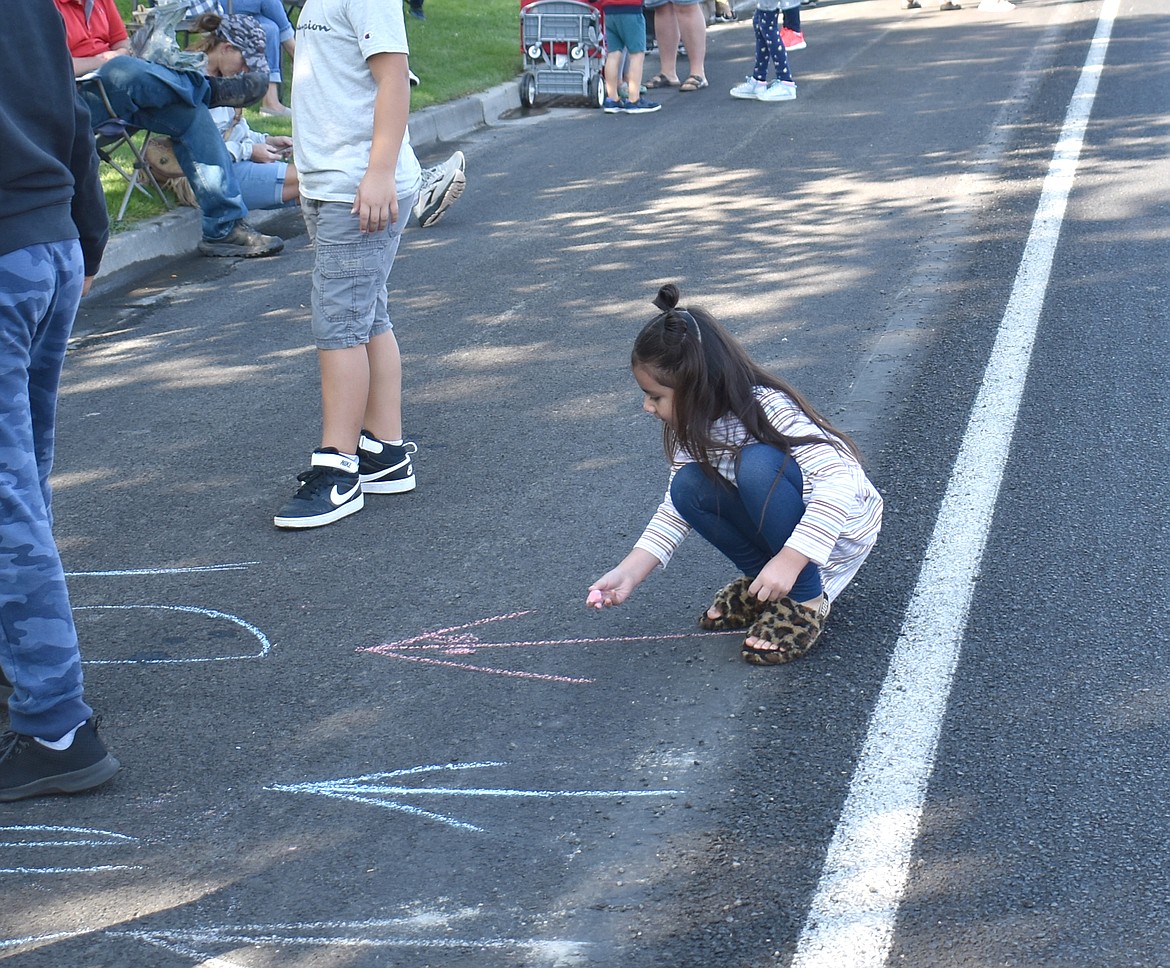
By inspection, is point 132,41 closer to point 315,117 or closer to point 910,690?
point 315,117

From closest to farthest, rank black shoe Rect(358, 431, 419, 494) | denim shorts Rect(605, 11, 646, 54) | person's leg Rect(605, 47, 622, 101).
A: 1. black shoe Rect(358, 431, 419, 494)
2. denim shorts Rect(605, 11, 646, 54)
3. person's leg Rect(605, 47, 622, 101)

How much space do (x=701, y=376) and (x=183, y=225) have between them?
240 inches

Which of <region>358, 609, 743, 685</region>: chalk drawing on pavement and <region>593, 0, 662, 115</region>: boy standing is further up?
<region>593, 0, 662, 115</region>: boy standing

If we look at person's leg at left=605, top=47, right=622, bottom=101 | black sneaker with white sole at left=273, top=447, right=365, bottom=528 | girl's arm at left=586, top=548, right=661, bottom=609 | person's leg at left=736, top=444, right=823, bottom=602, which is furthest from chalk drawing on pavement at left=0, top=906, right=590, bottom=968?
person's leg at left=605, top=47, right=622, bottom=101

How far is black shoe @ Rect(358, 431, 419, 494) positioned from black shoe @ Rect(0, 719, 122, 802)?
70.9 inches

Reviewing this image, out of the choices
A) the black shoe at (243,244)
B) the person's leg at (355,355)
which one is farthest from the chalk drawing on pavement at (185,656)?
the black shoe at (243,244)

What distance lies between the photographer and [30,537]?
2.98 metres

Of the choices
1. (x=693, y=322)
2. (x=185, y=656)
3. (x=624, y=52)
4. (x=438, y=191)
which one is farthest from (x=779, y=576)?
(x=624, y=52)

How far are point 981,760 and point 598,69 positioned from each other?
11226 millimetres

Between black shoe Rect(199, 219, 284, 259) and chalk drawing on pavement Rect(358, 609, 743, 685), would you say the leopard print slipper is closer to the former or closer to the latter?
chalk drawing on pavement Rect(358, 609, 743, 685)

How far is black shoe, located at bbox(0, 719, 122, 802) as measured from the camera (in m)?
3.08

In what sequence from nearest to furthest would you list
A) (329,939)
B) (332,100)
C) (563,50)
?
(329,939)
(332,100)
(563,50)

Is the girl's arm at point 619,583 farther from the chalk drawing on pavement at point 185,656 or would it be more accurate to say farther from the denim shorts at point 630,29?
the denim shorts at point 630,29

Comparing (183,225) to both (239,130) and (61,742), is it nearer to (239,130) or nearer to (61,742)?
(239,130)
